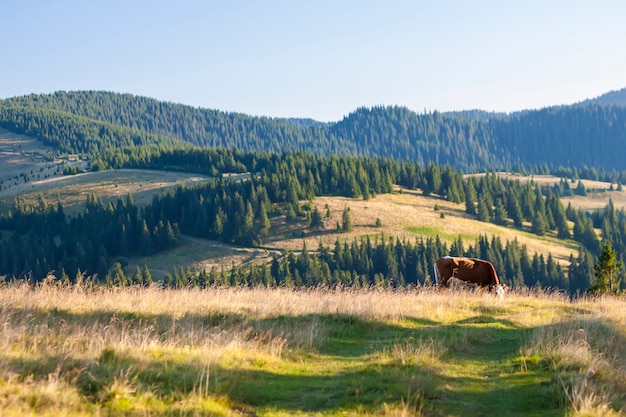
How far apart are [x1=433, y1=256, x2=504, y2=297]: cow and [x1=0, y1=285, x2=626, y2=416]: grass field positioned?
8315 mm

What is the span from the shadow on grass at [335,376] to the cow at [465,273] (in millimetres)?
11395

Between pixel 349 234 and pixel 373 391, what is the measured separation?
118 meters

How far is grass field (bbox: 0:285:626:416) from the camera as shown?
6.75m

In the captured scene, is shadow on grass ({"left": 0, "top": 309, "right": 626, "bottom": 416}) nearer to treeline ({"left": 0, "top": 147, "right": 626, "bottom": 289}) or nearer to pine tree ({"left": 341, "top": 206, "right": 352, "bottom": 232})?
treeline ({"left": 0, "top": 147, "right": 626, "bottom": 289})

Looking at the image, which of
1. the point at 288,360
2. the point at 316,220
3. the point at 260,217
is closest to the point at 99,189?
the point at 260,217

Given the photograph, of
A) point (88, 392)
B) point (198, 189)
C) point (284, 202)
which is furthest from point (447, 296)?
point (198, 189)

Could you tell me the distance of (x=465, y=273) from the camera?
76.5ft

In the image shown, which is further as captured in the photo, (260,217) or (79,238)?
(79,238)

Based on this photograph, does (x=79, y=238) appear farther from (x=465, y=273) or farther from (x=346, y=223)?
(x=465, y=273)

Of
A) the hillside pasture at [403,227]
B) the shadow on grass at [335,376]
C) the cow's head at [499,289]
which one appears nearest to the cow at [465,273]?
the cow's head at [499,289]

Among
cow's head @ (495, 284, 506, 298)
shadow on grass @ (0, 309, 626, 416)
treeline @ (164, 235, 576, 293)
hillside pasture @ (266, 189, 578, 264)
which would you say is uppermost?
shadow on grass @ (0, 309, 626, 416)

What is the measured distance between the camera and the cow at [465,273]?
22891mm

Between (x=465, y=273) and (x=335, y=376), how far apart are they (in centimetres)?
1564

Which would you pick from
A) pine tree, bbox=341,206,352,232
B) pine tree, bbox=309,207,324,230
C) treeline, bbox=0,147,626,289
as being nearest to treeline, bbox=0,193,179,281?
treeline, bbox=0,147,626,289
